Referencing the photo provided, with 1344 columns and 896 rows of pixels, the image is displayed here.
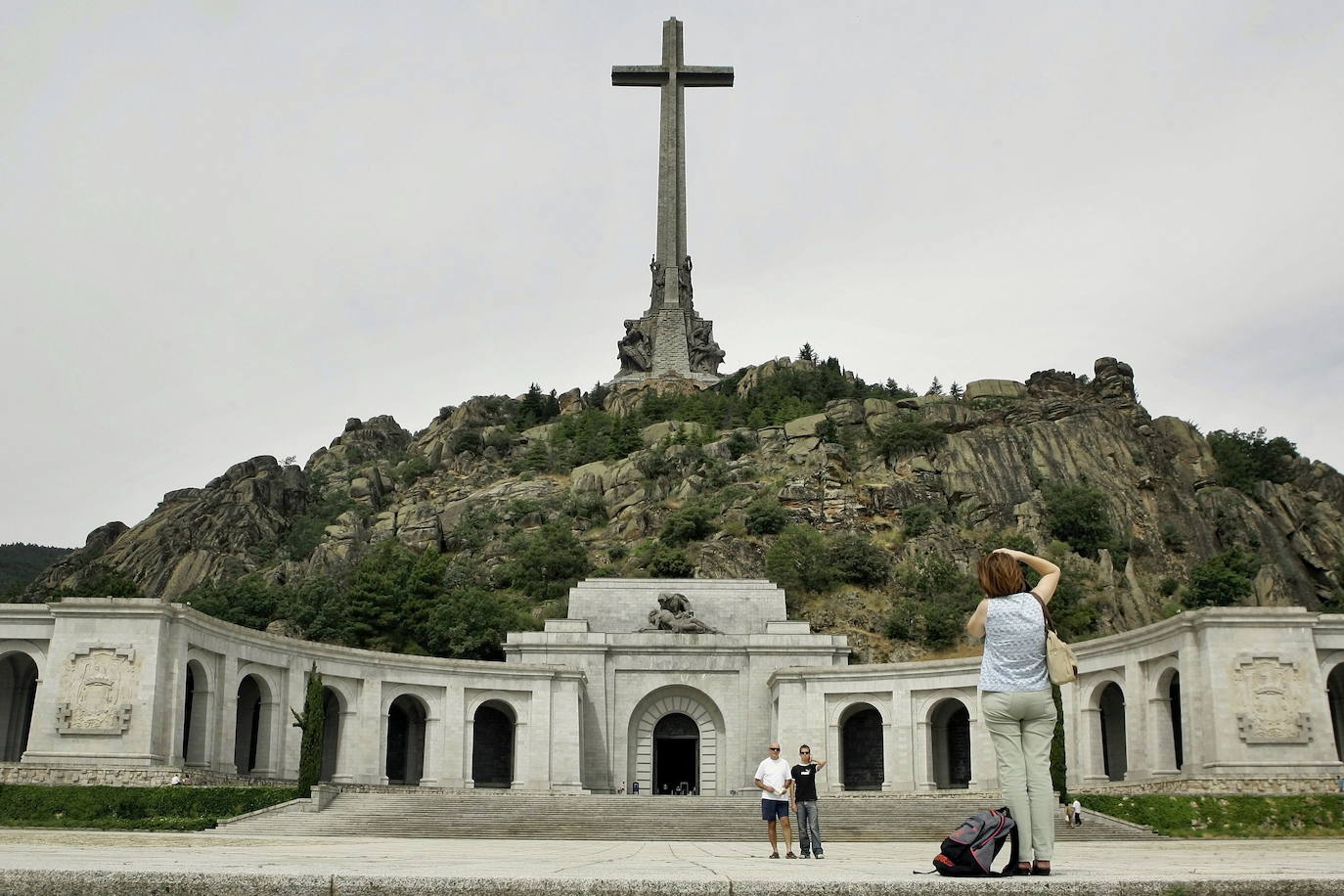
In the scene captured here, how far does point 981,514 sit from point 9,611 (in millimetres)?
51403

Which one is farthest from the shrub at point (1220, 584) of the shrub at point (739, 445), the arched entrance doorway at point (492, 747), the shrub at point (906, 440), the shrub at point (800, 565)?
the arched entrance doorway at point (492, 747)

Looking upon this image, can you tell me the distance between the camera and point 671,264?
312 ft

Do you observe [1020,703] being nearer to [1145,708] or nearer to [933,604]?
[1145,708]

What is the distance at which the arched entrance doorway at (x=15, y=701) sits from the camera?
40.5 m

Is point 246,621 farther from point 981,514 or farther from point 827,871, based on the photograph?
point 827,871

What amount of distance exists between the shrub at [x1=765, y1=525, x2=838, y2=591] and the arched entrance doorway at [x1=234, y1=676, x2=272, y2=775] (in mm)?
29432

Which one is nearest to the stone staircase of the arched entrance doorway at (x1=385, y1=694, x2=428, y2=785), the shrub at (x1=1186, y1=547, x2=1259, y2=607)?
the arched entrance doorway at (x1=385, y1=694, x2=428, y2=785)

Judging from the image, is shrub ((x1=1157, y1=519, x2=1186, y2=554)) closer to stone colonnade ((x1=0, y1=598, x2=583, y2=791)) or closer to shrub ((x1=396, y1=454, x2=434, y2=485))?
stone colonnade ((x1=0, y1=598, x2=583, y2=791))

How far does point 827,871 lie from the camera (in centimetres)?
930

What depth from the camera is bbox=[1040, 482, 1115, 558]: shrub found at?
7175cm

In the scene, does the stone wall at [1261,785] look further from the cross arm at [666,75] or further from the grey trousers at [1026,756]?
the cross arm at [666,75]

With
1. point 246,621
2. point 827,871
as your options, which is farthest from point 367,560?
point 827,871

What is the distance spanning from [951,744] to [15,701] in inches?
1181

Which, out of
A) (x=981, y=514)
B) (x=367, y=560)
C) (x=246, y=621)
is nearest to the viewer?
(x=246, y=621)
